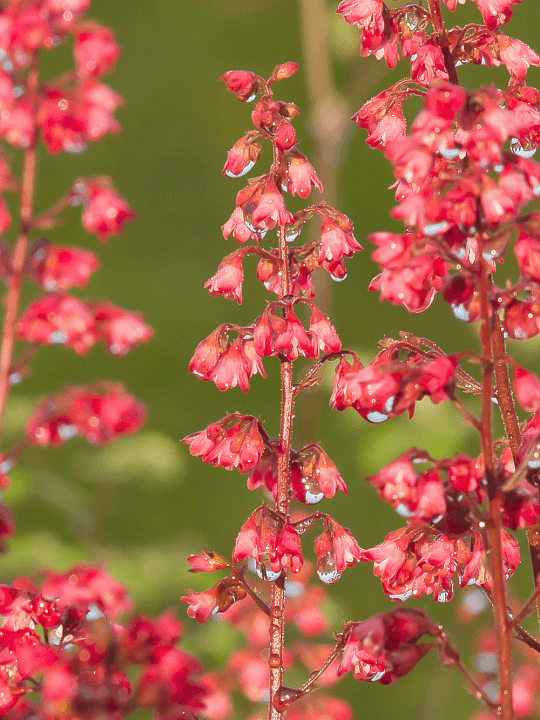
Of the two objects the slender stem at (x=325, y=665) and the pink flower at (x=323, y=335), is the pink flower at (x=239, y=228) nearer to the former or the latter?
the pink flower at (x=323, y=335)

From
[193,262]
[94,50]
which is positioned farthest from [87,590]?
[193,262]

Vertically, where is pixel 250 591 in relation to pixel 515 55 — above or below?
below

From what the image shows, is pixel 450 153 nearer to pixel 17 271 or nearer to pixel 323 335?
pixel 323 335

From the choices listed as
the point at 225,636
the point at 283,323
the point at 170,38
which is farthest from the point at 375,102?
the point at 170,38

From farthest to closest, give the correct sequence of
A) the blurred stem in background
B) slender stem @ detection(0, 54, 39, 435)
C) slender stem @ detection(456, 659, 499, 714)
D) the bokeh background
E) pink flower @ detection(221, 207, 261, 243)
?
the bokeh background
the blurred stem in background
slender stem @ detection(0, 54, 39, 435)
pink flower @ detection(221, 207, 261, 243)
slender stem @ detection(456, 659, 499, 714)

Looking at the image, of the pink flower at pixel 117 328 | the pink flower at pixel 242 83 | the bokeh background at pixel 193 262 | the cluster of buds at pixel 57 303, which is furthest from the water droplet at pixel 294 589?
the bokeh background at pixel 193 262

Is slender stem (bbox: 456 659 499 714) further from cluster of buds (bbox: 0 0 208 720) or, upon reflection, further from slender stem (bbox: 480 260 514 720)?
cluster of buds (bbox: 0 0 208 720)

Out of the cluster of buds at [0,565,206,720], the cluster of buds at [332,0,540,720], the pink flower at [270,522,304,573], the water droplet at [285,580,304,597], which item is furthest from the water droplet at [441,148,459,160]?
the water droplet at [285,580,304,597]
